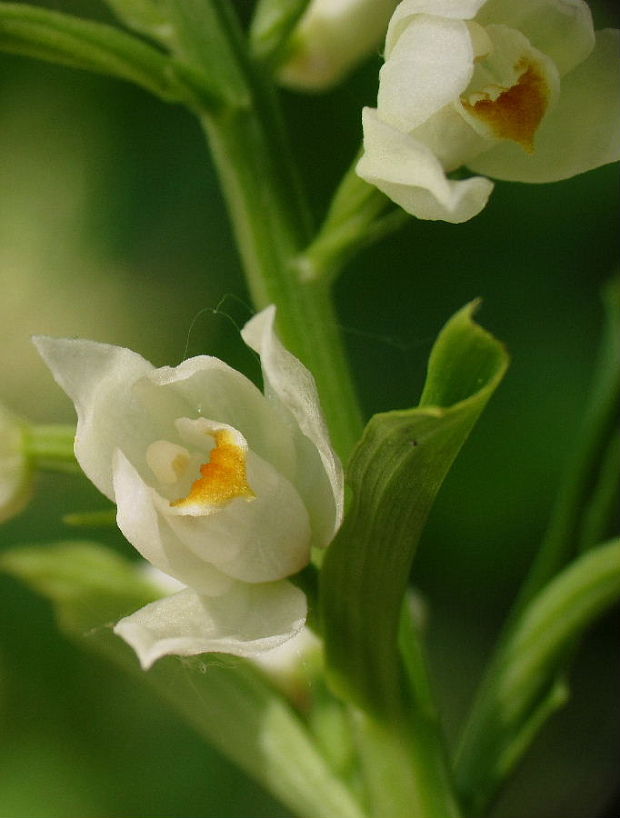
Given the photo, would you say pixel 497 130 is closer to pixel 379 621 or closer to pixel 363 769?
pixel 379 621

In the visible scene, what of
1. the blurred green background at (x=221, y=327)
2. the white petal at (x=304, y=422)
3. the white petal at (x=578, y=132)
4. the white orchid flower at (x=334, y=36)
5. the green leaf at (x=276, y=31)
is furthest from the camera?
the blurred green background at (x=221, y=327)

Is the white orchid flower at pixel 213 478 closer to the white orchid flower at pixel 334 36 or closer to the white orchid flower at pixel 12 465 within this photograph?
the white orchid flower at pixel 12 465

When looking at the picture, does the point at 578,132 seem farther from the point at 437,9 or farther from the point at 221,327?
the point at 221,327

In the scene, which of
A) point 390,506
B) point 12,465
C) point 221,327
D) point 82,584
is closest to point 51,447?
point 12,465

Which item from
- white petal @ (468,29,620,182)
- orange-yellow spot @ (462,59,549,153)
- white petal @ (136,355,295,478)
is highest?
orange-yellow spot @ (462,59,549,153)

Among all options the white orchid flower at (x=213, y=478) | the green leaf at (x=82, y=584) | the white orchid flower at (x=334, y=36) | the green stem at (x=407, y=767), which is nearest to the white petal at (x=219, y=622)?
the white orchid flower at (x=213, y=478)

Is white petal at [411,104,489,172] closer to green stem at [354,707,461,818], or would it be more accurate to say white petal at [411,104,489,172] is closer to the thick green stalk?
the thick green stalk

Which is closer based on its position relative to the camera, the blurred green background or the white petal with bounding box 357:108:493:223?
the white petal with bounding box 357:108:493:223

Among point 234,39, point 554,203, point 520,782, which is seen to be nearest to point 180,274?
point 554,203

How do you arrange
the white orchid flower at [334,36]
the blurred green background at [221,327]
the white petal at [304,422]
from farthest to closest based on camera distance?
the blurred green background at [221,327] → the white orchid flower at [334,36] → the white petal at [304,422]

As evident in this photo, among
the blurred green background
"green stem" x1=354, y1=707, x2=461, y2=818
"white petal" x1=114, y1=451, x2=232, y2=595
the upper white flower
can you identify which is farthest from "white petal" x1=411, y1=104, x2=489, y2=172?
the blurred green background
